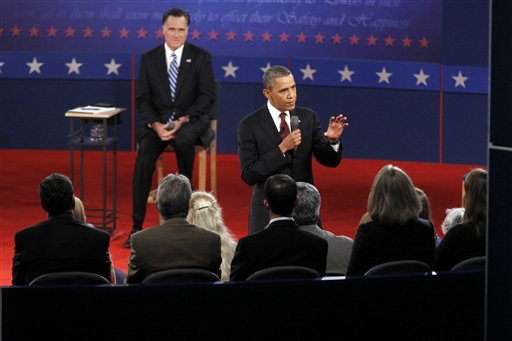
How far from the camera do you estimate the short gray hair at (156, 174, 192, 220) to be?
187 inches

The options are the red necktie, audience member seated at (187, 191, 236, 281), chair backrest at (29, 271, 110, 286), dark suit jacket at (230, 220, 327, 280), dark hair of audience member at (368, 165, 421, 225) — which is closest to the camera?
chair backrest at (29, 271, 110, 286)

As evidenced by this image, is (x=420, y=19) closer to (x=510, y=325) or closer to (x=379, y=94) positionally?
(x=379, y=94)

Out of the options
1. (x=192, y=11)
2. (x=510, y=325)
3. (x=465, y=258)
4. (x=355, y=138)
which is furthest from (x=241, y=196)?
(x=510, y=325)

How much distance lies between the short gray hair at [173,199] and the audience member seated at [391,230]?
84 cm

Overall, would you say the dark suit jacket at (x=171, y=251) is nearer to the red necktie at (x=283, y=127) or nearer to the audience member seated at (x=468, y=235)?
the audience member seated at (x=468, y=235)

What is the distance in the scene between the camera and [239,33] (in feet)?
36.4

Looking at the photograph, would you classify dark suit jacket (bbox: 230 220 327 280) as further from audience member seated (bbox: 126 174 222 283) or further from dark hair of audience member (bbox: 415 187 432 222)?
dark hair of audience member (bbox: 415 187 432 222)

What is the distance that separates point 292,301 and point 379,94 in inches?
262

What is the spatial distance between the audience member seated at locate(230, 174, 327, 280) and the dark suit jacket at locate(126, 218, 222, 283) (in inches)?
6.3

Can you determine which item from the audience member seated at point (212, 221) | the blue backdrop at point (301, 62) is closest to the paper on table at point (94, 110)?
the blue backdrop at point (301, 62)

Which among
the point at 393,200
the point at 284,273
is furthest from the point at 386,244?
the point at 284,273

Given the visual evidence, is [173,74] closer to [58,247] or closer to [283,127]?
[283,127]

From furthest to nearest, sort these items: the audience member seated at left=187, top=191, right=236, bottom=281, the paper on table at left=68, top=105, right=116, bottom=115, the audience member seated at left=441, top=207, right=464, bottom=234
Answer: the paper on table at left=68, top=105, right=116, bottom=115 → the audience member seated at left=441, top=207, right=464, bottom=234 → the audience member seated at left=187, top=191, right=236, bottom=281

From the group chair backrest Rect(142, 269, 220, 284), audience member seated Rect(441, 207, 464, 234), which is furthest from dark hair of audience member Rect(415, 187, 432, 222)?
chair backrest Rect(142, 269, 220, 284)
